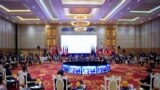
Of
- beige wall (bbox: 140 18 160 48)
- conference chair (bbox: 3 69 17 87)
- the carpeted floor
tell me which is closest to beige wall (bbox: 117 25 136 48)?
beige wall (bbox: 140 18 160 48)

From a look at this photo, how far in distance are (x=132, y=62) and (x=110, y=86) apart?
53.8ft

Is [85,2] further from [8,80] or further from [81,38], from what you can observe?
[81,38]

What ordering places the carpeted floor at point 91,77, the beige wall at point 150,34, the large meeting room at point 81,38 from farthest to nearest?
the beige wall at point 150,34 < the large meeting room at point 81,38 < the carpeted floor at point 91,77

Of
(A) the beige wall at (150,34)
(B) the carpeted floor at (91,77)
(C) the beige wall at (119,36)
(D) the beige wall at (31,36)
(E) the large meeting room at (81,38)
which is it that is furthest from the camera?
(D) the beige wall at (31,36)

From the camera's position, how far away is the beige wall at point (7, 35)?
21.1 meters

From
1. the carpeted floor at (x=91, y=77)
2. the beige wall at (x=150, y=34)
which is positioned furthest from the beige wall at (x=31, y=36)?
the beige wall at (x=150, y=34)

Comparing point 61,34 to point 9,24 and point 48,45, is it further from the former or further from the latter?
point 9,24

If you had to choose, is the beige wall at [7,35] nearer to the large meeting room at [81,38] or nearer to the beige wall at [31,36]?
the large meeting room at [81,38]

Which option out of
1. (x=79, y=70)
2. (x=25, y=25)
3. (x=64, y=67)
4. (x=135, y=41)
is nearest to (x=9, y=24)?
(x=25, y=25)

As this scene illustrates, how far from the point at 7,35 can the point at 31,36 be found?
423 cm

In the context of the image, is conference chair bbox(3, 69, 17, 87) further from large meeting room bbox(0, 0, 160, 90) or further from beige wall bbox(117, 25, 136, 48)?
beige wall bbox(117, 25, 136, 48)

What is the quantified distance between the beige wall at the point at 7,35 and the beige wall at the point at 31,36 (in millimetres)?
1459

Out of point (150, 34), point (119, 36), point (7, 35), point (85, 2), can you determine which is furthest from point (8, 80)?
point (119, 36)

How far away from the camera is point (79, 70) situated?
14.1 m
